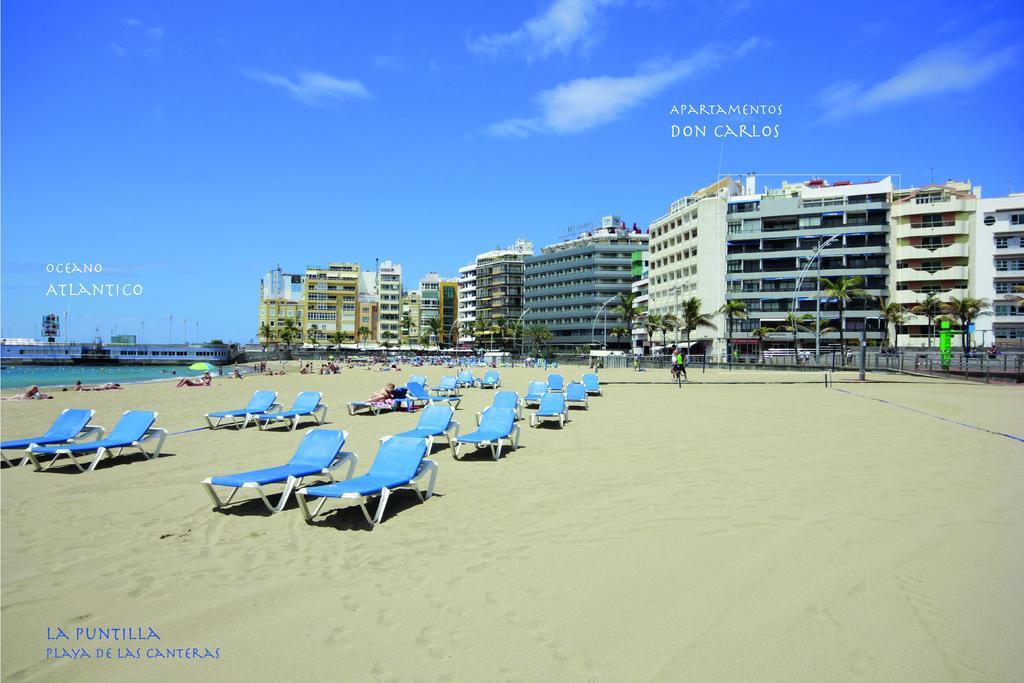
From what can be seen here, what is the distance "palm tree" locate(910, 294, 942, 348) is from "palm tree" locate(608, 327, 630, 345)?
44174 mm

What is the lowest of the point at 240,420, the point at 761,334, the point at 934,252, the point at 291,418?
the point at 240,420

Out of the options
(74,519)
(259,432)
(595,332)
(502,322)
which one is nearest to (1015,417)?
(259,432)

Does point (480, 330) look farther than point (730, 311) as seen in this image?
Yes

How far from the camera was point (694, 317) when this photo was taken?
67.9 meters

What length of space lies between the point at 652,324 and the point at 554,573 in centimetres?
7876

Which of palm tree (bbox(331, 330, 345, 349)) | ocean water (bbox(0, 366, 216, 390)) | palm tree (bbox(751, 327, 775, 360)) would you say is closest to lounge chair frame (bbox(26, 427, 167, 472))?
ocean water (bbox(0, 366, 216, 390))

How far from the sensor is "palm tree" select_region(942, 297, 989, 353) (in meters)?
55.4

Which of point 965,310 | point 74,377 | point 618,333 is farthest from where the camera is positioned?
point 618,333

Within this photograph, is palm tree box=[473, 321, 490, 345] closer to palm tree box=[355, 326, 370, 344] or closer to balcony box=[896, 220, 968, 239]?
palm tree box=[355, 326, 370, 344]

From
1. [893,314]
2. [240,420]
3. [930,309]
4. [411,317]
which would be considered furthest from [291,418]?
[411,317]

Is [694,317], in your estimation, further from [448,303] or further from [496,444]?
[448,303]

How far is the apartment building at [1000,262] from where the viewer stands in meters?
62.1

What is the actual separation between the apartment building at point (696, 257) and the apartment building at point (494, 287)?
48190 mm

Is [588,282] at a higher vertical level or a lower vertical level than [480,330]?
higher
